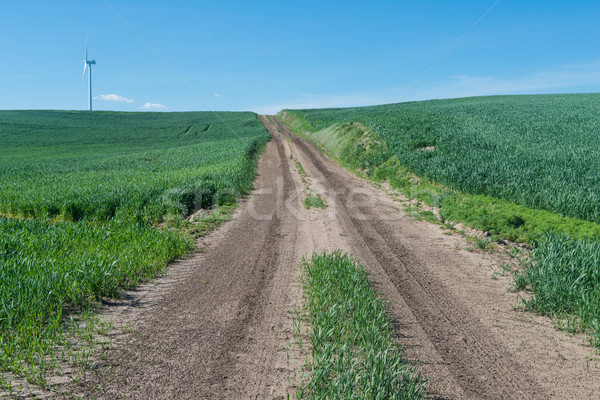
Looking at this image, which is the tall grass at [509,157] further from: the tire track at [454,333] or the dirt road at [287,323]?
the tire track at [454,333]

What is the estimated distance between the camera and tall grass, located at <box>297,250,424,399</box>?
4113 mm

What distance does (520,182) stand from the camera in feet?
46.2

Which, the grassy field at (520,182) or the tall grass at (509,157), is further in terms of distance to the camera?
the tall grass at (509,157)

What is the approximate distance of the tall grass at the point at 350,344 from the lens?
4.11 m

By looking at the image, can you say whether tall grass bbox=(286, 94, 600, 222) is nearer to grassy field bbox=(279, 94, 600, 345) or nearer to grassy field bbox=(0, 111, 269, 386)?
grassy field bbox=(279, 94, 600, 345)

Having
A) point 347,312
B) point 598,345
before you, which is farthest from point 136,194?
point 598,345

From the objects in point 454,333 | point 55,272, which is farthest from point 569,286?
point 55,272

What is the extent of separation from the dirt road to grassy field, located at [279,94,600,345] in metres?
0.86

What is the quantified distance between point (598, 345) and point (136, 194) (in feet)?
47.2

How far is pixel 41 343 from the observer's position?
197 inches

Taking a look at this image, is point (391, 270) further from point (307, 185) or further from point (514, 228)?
point (307, 185)

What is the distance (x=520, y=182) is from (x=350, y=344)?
1214 cm

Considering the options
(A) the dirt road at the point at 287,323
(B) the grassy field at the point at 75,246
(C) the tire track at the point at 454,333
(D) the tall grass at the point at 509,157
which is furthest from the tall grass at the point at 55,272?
(D) the tall grass at the point at 509,157

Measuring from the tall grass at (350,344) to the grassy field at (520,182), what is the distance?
3.12 metres
